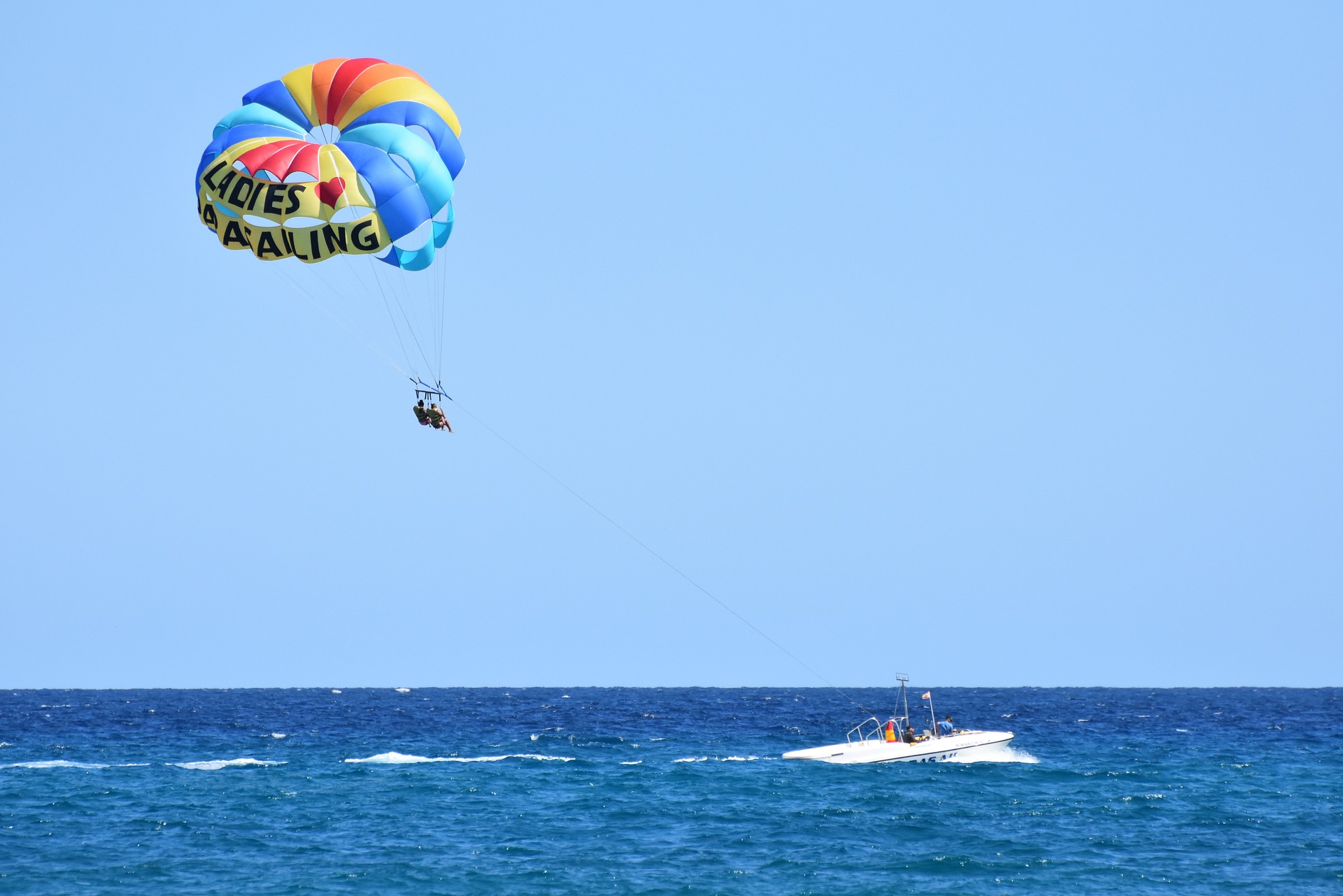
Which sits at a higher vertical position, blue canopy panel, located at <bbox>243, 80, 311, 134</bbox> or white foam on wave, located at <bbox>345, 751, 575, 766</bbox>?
blue canopy panel, located at <bbox>243, 80, 311, 134</bbox>

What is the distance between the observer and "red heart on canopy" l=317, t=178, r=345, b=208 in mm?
27391

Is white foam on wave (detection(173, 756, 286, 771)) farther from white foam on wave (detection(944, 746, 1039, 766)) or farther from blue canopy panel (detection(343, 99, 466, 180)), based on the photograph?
blue canopy panel (detection(343, 99, 466, 180))

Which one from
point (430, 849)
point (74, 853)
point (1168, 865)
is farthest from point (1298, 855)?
point (74, 853)

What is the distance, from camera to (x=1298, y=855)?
89.4 ft

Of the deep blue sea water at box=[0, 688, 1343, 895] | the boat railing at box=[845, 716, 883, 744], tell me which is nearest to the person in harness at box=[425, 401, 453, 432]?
the deep blue sea water at box=[0, 688, 1343, 895]

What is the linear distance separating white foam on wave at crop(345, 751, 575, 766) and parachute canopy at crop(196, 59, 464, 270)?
852 inches

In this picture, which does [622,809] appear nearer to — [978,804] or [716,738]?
[978,804]

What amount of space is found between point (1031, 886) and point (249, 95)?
23027mm

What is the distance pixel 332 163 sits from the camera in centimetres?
2755

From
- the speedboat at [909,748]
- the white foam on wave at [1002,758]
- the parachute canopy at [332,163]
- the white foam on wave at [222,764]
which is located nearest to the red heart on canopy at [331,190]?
the parachute canopy at [332,163]

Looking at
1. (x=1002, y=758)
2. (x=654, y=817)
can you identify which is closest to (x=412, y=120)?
(x=654, y=817)

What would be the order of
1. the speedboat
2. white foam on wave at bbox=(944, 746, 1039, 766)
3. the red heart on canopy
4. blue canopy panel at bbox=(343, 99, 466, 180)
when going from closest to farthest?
the red heart on canopy < blue canopy panel at bbox=(343, 99, 466, 180) < the speedboat < white foam on wave at bbox=(944, 746, 1039, 766)

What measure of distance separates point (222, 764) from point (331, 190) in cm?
2473

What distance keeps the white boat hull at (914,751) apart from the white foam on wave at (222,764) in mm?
17554
